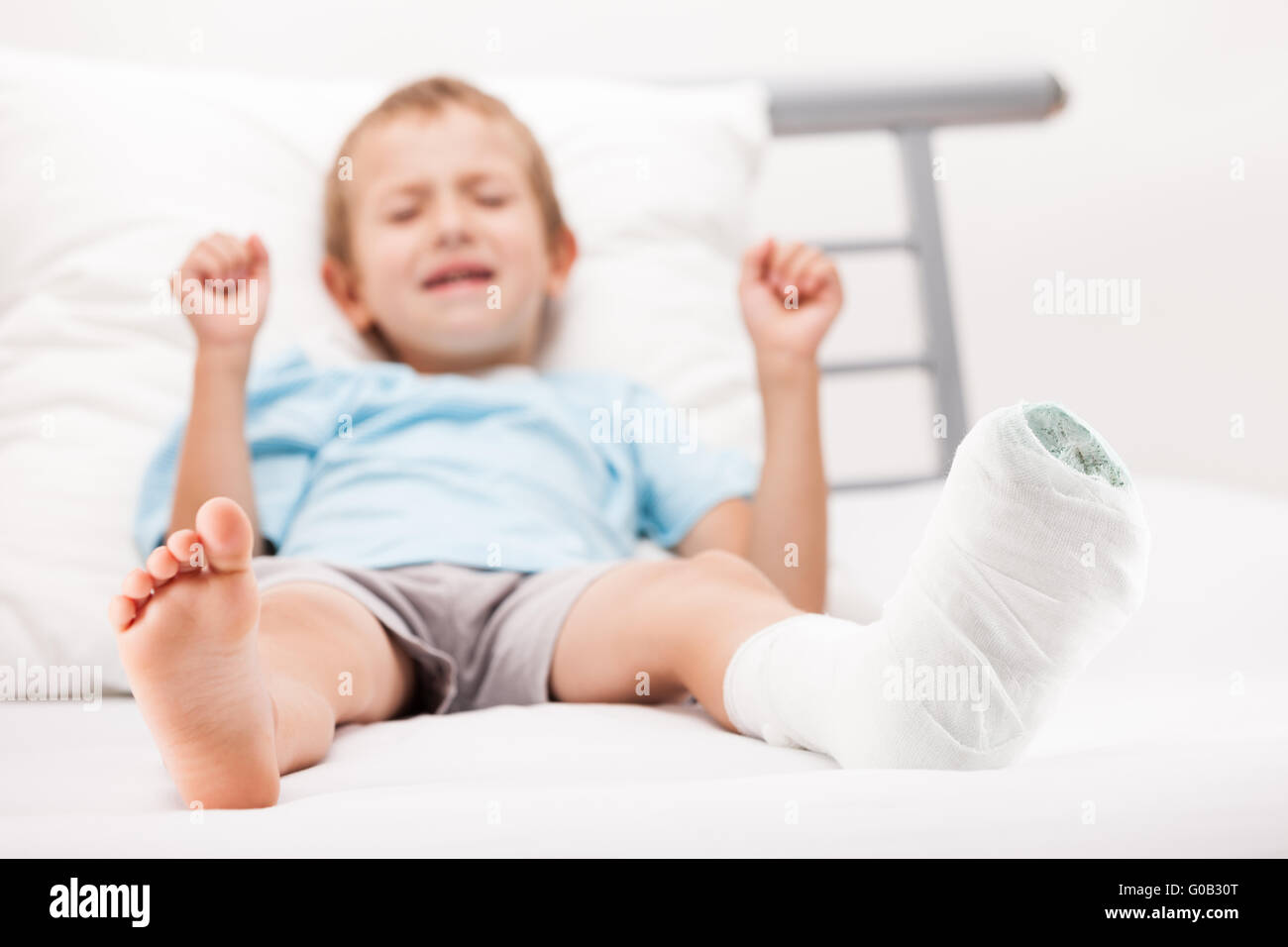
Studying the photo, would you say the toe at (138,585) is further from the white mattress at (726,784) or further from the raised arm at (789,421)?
the raised arm at (789,421)

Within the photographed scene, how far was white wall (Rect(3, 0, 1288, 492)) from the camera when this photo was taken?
179 cm

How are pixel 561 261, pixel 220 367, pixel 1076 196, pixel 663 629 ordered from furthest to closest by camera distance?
pixel 1076 196, pixel 561 261, pixel 220 367, pixel 663 629

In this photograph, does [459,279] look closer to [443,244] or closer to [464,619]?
[443,244]

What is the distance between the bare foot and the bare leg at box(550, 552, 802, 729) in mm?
281

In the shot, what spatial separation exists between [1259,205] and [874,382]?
0.64m

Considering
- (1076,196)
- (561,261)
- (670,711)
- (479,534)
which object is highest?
(1076,196)

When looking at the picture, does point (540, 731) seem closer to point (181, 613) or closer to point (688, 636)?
point (688, 636)

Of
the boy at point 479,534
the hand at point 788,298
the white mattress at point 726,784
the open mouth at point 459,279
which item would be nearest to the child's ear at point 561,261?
the boy at point 479,534

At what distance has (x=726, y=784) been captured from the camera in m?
0.50

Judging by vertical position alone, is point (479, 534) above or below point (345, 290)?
below

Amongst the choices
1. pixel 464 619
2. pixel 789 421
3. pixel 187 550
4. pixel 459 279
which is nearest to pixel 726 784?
pixel 187 550

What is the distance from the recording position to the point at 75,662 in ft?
3.14

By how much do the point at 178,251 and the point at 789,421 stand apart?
2.10 feet
